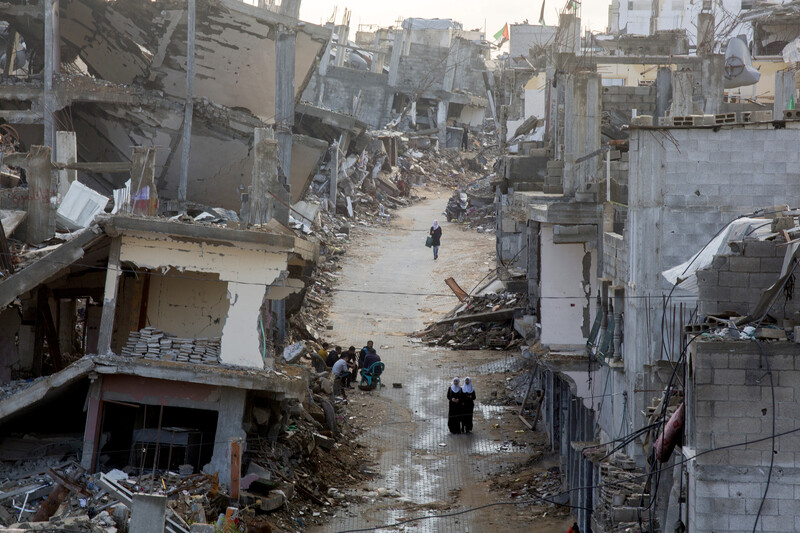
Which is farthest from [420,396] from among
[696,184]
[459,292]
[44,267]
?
[696,184]

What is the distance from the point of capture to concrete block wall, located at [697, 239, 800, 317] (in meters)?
9.90

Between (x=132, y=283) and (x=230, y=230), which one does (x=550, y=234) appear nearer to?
(x=230, y=230)

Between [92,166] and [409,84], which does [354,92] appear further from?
[92,166]

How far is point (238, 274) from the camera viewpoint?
1494 centimetres

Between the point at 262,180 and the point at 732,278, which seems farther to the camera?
the point at 262,180

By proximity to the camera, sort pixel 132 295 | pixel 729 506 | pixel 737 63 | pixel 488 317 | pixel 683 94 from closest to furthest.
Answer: pixel 729 506 → pixel 132 295 → pixel 683 94 → pixel 737 63 → pixel 488 317

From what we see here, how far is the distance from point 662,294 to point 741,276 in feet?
9.42

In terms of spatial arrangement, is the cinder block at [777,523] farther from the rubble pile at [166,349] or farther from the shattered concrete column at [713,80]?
the shattered concrete column at [713,80]

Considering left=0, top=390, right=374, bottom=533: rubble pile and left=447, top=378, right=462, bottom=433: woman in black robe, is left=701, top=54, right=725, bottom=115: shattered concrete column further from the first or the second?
left=0, top=390, right=374, bottom=533: rubble pile

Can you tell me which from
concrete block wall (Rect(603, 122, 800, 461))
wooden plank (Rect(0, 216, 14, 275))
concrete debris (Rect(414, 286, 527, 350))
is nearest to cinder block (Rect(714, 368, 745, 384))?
concrete block wall (Rect(603, 122, 800, 461))

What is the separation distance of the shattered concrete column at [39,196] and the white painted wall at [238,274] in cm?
256

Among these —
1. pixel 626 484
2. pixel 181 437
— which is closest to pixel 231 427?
pixel 181 437

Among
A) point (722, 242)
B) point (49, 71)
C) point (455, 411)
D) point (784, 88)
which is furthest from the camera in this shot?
point (49, 71)

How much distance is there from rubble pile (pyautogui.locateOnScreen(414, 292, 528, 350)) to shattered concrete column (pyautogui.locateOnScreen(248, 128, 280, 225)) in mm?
10146
